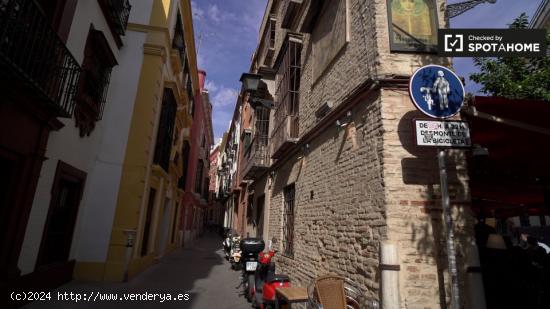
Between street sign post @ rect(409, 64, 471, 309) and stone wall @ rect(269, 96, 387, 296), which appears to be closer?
street sign post @ rect(409, 64, 471, 309)

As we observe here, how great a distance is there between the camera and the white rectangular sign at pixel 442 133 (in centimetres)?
337

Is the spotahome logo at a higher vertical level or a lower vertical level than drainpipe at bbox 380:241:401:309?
higher

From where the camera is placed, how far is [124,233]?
751 cm

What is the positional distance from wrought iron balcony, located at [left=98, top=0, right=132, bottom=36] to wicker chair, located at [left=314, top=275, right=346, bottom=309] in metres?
7.29

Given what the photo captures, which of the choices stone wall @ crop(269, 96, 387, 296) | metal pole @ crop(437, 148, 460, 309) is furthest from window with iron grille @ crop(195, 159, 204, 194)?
metal pole @ crop(437, 148, 460, 309)

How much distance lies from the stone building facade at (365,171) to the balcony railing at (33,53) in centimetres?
454

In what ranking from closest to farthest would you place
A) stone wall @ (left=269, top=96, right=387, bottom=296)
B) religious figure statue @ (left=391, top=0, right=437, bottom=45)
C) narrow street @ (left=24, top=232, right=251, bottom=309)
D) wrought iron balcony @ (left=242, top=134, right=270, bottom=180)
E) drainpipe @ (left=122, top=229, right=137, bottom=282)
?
stone wall @ (left=269, top=96, right=387, bottom=296)
religious figure statue @ (left=391, top=0, right=437, bottom=45)
narrow street @ (left=24, top=232, right=251, bottom=309)
drainpipe @ (left=122, top=229, right=137, bottom=282)
wrought iron balcony @ (left=242, top=134, right=270, bottom=180)

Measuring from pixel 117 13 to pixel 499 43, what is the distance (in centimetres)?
791

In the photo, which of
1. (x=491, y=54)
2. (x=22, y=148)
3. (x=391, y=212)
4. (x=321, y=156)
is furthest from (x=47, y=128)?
(x=491, y=54)

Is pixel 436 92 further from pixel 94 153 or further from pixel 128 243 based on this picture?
pixel 94 153

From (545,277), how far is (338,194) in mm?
3731

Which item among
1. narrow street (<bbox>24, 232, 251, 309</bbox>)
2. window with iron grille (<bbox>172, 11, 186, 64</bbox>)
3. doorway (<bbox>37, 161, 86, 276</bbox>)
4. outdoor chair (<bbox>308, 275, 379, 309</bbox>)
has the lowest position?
narrow street (<bbox>24, 232, 251, 309</bbox>)

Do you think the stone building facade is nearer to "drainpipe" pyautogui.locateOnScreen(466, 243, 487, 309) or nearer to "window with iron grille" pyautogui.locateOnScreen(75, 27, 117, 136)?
"drainpipe" pyautogui.locateOnScreen(466, 243, 487, 309)

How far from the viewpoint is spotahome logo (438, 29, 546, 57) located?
282cm
